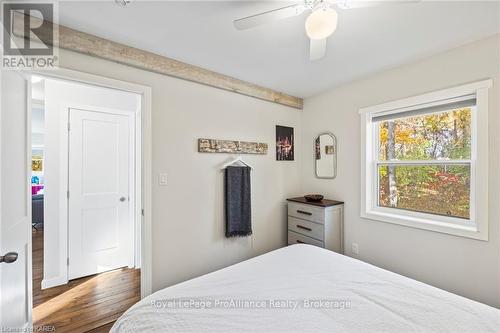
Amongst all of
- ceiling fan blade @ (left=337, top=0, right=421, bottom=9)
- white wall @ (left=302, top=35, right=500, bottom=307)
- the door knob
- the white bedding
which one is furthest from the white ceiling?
the white bedding

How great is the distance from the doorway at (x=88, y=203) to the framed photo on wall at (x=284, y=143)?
1.92 meters

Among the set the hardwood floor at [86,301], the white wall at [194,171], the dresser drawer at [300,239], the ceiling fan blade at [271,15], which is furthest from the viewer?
the dresser drawer at [300,239]

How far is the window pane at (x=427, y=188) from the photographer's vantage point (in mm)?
1974

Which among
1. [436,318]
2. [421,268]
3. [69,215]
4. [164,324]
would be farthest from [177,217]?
[421,268]

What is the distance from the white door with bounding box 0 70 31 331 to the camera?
124 cm

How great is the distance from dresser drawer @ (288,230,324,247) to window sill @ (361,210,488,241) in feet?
1.99

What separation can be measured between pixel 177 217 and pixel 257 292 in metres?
1.27

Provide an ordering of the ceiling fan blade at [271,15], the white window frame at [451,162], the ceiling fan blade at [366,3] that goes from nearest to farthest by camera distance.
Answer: the ceiling fan blade at [366,3] → the ceiling fan blade at [271,15] → the white window frame at [451,162]

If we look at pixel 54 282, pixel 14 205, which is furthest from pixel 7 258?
pixel 54 282

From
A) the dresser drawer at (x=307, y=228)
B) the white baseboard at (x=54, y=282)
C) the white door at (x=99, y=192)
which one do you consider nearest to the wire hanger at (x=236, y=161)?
the dresser drawer at (x=307, y=228)

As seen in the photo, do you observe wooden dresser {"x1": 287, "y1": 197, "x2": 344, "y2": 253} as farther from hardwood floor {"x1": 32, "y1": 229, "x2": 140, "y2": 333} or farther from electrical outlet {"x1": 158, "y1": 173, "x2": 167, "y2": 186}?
hardwood floor {"x1": 32, "y1": 229, "x2": 140, "y2": 333}

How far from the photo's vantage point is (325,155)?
2.97 m

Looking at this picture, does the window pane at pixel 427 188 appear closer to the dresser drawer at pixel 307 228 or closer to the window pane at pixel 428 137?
the window pane at pixel 428 137

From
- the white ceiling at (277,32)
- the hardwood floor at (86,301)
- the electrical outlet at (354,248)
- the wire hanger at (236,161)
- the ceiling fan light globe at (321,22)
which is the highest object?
the white ceiling at (277,32)
